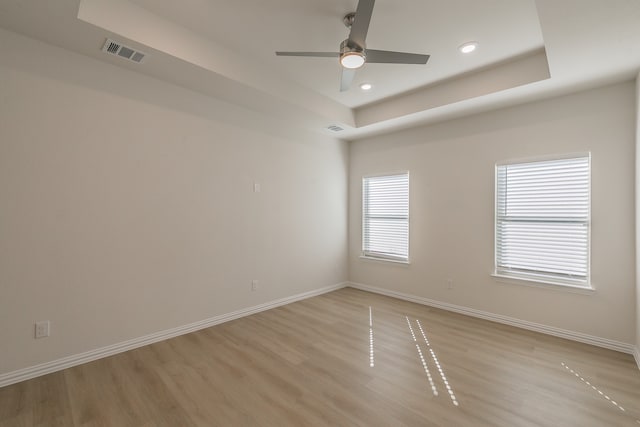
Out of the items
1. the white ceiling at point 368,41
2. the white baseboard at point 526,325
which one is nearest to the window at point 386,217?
the white baseboard at point 526,325

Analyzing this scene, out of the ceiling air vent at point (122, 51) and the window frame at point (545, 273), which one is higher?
the ceiling air vent at point (122, 51)

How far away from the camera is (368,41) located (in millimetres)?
2830

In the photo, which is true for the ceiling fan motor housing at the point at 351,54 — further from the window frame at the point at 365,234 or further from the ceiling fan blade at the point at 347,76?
the window frame at the point at 365,234

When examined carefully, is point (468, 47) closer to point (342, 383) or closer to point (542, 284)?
point (542, 284)

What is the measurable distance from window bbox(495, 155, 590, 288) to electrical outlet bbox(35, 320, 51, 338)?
4.75 m

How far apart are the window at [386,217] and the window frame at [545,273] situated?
4.17 feet

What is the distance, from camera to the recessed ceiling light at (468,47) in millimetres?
2843

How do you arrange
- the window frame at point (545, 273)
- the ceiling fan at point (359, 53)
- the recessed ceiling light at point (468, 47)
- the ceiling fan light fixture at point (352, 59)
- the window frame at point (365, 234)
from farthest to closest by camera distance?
the window frame at point (365, 234), the window frame at point (545, 273), the recessed ceiling light at point (468, 47), the ceiling fan light fixture at point (352, 59), the ceiling fan at point (359, 53)

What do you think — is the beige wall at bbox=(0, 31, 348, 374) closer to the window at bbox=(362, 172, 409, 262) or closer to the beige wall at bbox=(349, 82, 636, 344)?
the window at bbox=(362, 172, 409, 262)

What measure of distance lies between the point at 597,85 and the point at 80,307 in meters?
5.47

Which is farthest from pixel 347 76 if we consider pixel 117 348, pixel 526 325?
pixel 526 325

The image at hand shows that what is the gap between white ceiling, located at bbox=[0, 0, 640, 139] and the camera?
7.18 feet

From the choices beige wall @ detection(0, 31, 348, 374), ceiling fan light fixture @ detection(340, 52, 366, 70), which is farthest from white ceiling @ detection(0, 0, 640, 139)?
ceiling fan light fixture @ detection(340, 52, 366, 70)

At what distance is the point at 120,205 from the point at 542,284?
461 cm
